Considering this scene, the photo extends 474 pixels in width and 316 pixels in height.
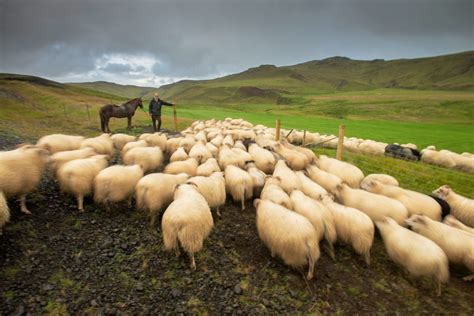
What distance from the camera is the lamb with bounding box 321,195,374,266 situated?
15.7 ft

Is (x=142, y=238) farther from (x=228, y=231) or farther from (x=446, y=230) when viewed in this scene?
(x=446, y=230)

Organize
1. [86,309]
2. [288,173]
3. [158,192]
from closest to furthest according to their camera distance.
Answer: [86,309], [158,192], [288,173]

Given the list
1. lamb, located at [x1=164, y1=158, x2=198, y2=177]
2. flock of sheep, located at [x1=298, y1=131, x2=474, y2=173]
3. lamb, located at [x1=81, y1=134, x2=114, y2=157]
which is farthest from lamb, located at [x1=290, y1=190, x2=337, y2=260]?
flock of sheep, located at [x1=298, y1=131, x2=474, y2=173]

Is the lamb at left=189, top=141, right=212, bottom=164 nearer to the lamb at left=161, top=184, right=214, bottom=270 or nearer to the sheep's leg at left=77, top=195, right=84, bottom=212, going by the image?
the sheep's leg at left=77, top=195, right=84, bottom=212

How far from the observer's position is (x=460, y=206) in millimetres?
6402

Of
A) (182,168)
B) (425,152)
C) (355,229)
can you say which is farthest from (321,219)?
(425,152)

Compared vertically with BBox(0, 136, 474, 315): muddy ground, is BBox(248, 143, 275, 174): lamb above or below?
above

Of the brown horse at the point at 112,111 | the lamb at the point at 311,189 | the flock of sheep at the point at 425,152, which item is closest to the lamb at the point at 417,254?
the lamb at the point at 311,189

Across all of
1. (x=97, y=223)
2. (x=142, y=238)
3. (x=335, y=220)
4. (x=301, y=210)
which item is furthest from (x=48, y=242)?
(x=335, y=220)

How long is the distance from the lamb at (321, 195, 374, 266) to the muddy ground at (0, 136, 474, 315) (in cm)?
25

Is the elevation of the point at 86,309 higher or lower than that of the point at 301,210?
lower

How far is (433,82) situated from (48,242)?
7733 inches

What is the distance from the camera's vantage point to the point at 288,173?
714cm

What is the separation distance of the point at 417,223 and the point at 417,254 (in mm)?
1032
